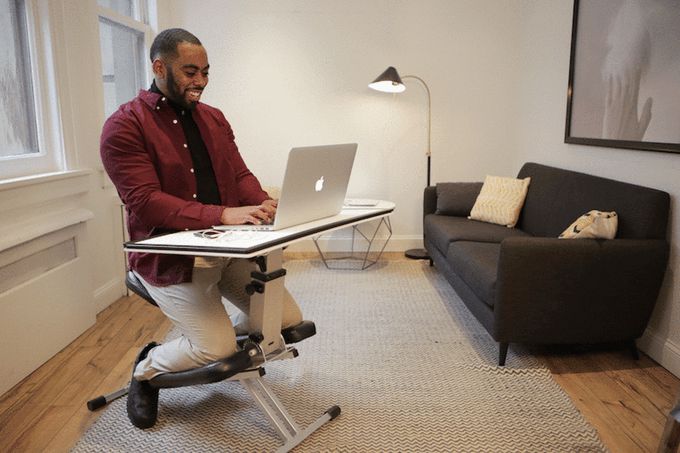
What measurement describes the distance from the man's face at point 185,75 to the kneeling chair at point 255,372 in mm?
615

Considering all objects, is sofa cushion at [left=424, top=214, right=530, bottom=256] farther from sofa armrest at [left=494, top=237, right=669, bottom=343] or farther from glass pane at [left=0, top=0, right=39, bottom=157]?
glass pane at [left=0, top=0, right=39, bottom=157]

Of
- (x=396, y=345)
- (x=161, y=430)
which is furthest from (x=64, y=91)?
(x=396, y=345)

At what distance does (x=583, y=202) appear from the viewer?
9.93 ft

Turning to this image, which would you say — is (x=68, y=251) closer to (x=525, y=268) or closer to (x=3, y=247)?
(x=3, y=247)

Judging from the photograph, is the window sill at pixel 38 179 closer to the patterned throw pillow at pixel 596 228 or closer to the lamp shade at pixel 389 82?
the lamp shade at pixel 389 82

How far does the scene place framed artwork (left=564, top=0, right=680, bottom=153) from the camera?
255 centimetres

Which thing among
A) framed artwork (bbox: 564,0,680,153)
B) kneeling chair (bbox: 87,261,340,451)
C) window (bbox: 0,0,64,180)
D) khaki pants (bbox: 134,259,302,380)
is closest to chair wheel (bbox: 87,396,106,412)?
kneeling chair (bbox: 87,261,340,451)

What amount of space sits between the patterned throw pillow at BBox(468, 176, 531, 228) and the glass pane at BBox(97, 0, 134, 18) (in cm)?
277

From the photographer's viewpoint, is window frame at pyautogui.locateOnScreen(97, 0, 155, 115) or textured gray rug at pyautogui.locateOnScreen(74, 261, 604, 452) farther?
window frame at pyautogui.locateOnScreen(97, 0, 155, 115)

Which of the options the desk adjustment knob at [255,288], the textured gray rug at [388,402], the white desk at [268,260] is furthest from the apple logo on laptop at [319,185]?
the textured gray rug at [388,402]

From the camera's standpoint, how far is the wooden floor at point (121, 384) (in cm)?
202

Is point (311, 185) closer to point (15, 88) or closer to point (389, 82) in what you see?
point (15, 88)

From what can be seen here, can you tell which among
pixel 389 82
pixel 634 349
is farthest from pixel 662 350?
pixel 389 82

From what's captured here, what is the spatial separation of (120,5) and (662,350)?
3798 millimetres
